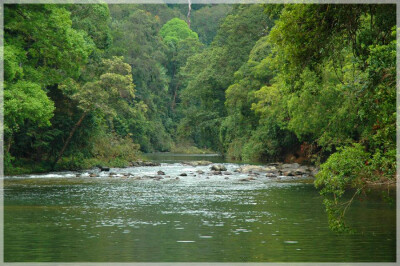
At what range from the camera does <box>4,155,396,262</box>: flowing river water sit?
12523mm

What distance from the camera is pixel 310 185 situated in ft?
94.7

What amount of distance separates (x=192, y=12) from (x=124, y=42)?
48.9 meters

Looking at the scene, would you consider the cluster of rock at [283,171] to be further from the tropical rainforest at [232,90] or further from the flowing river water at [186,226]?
the flowing river water at [186,226]

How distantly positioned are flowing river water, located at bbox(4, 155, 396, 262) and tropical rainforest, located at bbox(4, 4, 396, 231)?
1.10m

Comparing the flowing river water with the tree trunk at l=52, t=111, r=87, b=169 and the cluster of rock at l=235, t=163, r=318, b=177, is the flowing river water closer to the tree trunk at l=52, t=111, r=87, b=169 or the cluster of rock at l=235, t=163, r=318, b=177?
the cluster of rock at l=235, t=163, r=318, b=177

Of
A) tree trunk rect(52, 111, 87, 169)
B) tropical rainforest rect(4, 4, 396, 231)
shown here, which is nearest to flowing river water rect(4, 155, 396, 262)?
tropical rainforest rect(4, 4, 396, 231)

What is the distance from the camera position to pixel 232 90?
51.2m

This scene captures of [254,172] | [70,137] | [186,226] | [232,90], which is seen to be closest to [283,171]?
[254,172]

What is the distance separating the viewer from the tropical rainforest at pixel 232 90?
13.7m

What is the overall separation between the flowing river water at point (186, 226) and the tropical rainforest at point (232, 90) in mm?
1099

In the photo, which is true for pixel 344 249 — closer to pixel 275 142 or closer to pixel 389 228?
pixel 389 228

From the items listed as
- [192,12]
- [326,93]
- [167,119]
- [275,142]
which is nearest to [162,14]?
[192,12]

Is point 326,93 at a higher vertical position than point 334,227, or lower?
higher

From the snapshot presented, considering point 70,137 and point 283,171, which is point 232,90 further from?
point 70,137
